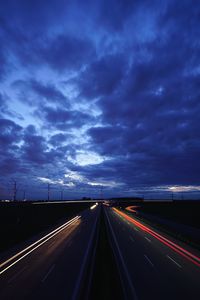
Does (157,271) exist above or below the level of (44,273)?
below

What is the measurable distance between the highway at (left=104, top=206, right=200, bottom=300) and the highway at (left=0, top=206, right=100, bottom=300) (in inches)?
123

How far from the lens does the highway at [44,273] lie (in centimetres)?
1338

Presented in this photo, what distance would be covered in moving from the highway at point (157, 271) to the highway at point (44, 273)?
3117mm

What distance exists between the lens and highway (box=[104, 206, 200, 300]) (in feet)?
43.6

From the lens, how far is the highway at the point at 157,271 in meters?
13.3

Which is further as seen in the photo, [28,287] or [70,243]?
[70,243]

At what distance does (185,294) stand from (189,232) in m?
21.9

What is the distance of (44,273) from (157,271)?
25.0 feet

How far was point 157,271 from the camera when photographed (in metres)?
17.0

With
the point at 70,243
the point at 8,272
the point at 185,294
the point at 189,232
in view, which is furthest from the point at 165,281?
the point at 189,232

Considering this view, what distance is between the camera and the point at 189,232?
1316 inches

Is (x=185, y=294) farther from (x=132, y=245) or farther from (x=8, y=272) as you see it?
(x=132, y=245)

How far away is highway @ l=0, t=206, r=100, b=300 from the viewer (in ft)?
43.9

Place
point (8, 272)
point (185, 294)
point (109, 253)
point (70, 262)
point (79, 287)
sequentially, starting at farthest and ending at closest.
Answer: point (109, 253), point (70, 262), point (8, 272), point (79, 287), point (185, 294)
